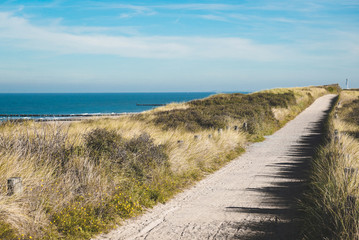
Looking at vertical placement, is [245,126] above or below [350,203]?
below

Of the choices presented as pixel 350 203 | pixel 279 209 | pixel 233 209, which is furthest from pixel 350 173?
pixel 233 209

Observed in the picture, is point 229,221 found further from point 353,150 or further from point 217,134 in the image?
point 217,134

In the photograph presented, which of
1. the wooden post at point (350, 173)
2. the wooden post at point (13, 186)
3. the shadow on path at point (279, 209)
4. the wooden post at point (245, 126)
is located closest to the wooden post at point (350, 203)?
the shadow on path at point (279, 209)

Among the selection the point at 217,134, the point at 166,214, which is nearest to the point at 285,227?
the point at 166,214

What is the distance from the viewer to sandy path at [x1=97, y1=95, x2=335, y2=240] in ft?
17.9

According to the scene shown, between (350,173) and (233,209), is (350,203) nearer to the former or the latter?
(350,173)

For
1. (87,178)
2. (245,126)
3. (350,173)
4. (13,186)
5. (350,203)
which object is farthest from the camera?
(245,126)

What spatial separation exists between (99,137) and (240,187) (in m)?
3.77

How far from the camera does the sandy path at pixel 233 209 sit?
17.9ft

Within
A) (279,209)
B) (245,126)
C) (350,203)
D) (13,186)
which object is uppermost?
(13,186)

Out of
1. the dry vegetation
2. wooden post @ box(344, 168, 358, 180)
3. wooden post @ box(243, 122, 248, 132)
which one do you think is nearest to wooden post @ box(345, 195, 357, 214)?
wooden post @ box(344, 168, 358, 180)

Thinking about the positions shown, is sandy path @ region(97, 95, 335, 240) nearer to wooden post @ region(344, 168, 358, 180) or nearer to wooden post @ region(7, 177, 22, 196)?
wooden post @ region(344, 168, 358, 180)

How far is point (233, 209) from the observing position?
6.57m

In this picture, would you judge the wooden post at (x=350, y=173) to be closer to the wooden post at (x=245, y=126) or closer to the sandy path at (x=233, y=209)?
the sandy path at (x=233, y=209)
